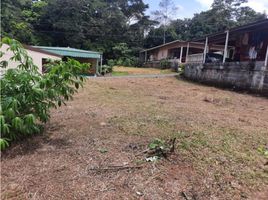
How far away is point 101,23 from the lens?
3125cm

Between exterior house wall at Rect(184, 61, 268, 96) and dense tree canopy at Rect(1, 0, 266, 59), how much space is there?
64.4 feet

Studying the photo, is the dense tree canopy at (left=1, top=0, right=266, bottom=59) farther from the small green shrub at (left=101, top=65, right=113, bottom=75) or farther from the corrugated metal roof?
the small green shrub at (left=101, top=65, right=113, bottom=75)

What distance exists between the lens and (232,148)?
3.30m

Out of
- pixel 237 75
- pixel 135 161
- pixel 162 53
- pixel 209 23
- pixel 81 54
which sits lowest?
pixel 135 161

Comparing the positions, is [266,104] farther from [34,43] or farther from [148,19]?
→ [148,19]

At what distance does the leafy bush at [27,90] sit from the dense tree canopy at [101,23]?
24370mm

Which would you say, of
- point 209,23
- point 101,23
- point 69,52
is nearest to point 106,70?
point 69,52

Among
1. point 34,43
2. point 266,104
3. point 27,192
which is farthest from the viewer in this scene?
point 34,43

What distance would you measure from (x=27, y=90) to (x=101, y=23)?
99.6ft

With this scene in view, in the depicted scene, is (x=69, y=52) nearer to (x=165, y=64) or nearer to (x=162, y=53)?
(x=165, y=64)

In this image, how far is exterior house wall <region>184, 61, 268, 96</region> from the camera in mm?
8984

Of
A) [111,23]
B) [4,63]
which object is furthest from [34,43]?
[4,63]

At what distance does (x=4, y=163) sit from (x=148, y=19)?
37.1m

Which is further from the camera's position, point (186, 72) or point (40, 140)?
point (186, 72)
